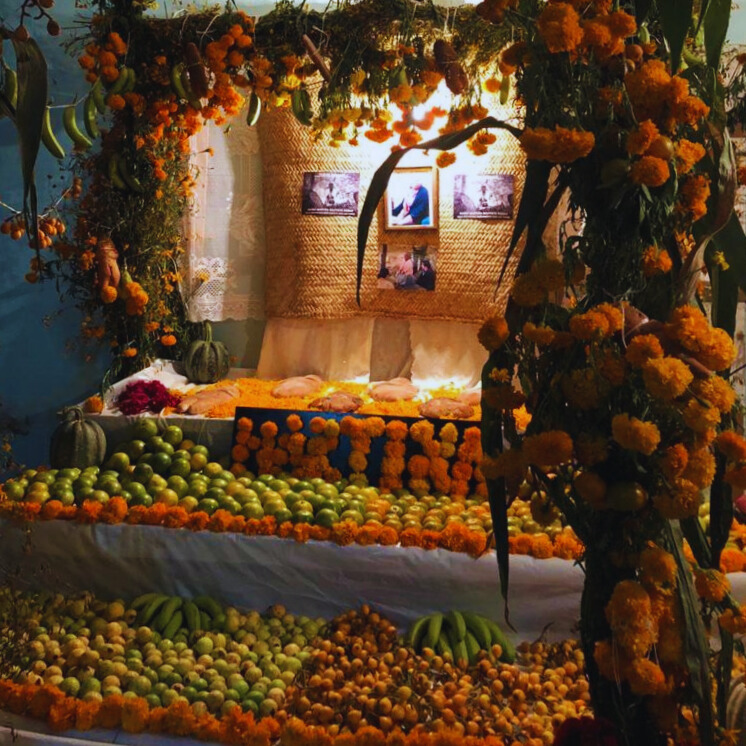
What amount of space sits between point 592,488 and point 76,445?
2554 millimetres

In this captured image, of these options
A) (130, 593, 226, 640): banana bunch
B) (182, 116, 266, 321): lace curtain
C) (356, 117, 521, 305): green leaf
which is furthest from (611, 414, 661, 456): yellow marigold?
(182, 116, 266, 321): lace curtain

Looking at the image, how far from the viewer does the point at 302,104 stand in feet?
11.7

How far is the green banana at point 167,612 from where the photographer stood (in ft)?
8.49

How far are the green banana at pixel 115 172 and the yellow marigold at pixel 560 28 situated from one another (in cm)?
292

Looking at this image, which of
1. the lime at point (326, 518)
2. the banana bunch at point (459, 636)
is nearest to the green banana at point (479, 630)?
the banana bunch at point (459, 636)

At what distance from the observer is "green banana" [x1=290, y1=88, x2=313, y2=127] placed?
11.7 feet

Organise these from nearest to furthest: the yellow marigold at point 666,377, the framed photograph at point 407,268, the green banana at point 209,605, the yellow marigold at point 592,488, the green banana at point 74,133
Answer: the yellow marigold at point 666,377 → the yellow marigold at point 592,488 → the green banana at point 209,605 → the green banana at point 74,133 → the framed photograph at point 407,268

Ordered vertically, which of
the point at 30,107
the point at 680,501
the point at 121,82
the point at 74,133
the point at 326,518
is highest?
the point at 121,82

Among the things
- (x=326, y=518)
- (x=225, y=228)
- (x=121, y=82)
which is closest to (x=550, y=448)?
(x=326, y=518)

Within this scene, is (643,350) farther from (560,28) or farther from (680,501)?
(560,28)

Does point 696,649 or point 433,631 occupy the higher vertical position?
point 696,649

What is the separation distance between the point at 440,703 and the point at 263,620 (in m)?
0.75

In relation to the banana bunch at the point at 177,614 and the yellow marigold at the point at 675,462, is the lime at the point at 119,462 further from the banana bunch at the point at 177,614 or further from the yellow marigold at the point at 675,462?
the yellow marigold at the point at 675,462

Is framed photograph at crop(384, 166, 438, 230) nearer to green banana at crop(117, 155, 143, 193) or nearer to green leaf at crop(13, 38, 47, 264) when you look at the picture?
green banana at crop(117, 155, 143, 193)
